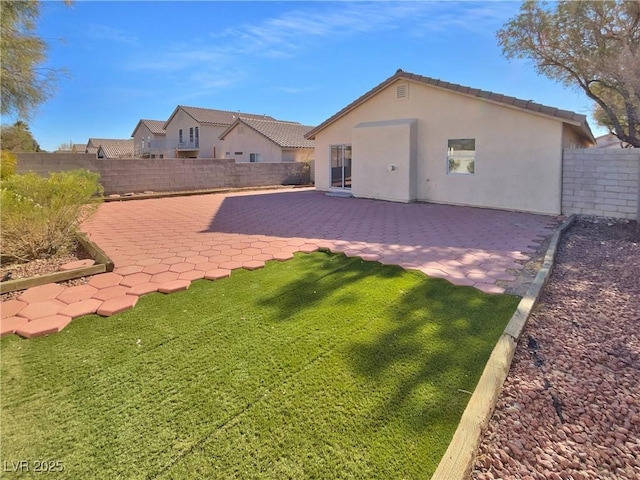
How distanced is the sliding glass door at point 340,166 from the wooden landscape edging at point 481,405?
45.8 ft

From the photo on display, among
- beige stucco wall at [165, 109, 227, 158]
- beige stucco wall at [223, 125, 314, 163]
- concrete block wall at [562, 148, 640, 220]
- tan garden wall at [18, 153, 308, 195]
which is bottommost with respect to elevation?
concrete block wall at [562, 148, 640, 220]

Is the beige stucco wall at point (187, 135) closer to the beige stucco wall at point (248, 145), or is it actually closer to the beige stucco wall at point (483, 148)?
the beige stucco wall at point (248, 145)

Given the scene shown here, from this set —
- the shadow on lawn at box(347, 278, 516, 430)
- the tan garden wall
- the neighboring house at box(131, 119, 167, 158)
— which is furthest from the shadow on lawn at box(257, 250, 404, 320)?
the neighboring house at box(131, 119, 167, 158)

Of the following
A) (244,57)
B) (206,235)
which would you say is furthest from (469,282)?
(244,57)

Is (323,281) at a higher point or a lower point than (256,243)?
lower

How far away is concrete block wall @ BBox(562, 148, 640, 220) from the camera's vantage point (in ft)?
31.5

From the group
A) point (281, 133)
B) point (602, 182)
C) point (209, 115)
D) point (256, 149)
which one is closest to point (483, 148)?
point (602, 182)

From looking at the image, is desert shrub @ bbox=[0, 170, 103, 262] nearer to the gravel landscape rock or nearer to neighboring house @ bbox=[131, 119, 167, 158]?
the gravel landscape rock

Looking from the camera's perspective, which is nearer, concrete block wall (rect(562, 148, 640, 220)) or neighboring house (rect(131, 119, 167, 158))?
concrete block wall (rect(562, 148, 640, 220))

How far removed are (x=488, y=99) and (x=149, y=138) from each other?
49874 millimetres

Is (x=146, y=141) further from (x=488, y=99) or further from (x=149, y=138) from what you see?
(x=488, y=99)

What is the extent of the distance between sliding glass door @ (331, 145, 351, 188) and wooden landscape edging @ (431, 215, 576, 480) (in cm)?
1396

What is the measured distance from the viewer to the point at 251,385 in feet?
8.87

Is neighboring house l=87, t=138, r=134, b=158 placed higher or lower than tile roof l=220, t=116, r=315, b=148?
higher
